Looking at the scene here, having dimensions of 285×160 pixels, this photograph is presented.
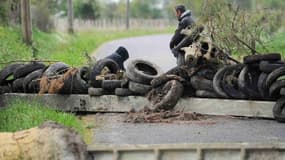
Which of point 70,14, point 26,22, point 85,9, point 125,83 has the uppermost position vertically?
point 125,83

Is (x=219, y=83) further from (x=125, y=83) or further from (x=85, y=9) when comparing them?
(x=85, y=9)

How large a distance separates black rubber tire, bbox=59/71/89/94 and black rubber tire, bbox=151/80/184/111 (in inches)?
57.4

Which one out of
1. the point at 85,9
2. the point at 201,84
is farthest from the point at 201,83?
the point at 85,9

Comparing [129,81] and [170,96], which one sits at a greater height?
[129,81]

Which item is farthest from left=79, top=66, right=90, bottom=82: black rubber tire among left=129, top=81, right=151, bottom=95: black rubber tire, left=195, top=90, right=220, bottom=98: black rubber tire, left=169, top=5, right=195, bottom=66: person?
left=195, top=90, right=220, bottom=98: black rubber tire

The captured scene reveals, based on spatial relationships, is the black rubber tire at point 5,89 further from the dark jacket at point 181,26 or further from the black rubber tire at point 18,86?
the dark jacket at point 181,26

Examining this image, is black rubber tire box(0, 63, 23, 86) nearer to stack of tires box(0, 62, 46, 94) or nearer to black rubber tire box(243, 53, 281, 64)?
stack of tires box(0, 62, 46, 94)

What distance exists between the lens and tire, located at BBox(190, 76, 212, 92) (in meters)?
10.2

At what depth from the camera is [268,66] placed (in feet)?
32.1

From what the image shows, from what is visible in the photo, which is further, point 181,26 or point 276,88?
point 181,26

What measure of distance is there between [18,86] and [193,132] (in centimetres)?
389

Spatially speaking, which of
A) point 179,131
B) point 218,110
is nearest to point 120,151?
point 179,131

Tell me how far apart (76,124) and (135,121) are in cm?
111

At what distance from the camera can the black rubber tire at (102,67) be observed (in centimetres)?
1085
